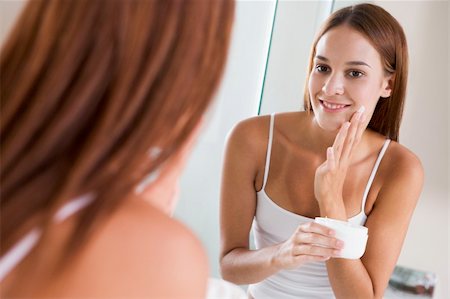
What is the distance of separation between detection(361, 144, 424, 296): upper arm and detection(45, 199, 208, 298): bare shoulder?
0.85 meters

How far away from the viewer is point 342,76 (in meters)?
1.22

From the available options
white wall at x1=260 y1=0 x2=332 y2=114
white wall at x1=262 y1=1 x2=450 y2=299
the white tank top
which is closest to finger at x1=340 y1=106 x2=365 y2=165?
the white tank top

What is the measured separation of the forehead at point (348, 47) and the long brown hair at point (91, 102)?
0.81 meters

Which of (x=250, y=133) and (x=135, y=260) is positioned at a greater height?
(x=135, y=260)

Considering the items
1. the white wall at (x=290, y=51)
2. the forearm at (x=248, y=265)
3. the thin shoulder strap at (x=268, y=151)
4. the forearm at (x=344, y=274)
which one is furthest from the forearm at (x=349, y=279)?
the white wall at (x=290, y=51)

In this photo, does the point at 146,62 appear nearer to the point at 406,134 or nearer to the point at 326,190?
the point at 326,190

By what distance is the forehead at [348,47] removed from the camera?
122 centimetres

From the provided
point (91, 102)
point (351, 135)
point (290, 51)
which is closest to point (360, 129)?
point (351, 135)

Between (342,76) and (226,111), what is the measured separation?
1.22 feet

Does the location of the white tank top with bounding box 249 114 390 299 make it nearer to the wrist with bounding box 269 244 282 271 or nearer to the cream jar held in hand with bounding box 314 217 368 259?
the wrist with bounding box 269 244 282 271

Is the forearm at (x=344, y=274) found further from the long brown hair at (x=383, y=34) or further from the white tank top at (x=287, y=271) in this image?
the long brown hair at (x=383, y=34)

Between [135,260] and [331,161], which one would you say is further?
[331,161]

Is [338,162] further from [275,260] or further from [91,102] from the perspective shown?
[91,102]

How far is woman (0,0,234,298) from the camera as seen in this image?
42 cm
